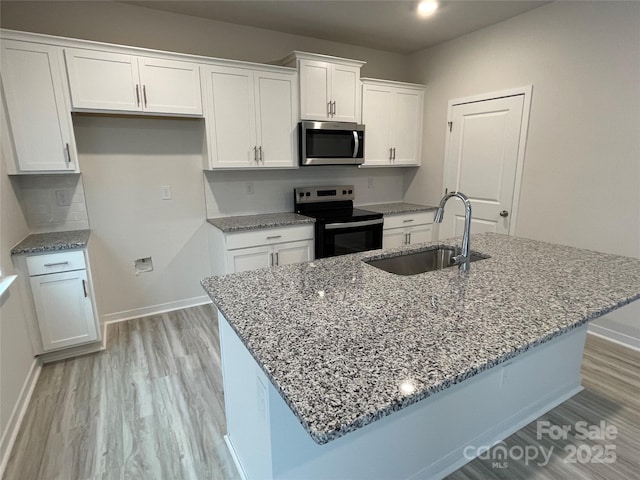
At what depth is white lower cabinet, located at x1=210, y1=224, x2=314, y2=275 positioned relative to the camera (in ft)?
9.75

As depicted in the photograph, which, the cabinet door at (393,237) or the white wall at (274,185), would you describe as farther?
the cabinet door at (393,237)

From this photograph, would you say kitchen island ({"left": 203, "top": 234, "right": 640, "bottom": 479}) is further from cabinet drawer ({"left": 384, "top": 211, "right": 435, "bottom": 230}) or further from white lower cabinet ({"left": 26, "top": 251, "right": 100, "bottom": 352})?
cabinet drawer ({"left": 384, "top": 211, "right": 435, "bottom": 230})

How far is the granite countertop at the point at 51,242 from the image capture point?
2.22 m

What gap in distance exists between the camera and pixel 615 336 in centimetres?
272

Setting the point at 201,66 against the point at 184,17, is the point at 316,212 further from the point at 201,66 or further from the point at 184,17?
the point at 184,17

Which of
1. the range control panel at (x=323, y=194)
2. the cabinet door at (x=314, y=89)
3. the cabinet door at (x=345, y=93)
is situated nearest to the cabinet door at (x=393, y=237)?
the range control panel at (x=323, y=194)

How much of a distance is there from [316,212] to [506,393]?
242 cm

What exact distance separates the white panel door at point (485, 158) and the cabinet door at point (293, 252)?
1.77 meters

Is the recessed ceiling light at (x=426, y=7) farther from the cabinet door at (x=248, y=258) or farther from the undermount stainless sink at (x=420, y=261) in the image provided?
the cabinet door at (x=248, y=258)

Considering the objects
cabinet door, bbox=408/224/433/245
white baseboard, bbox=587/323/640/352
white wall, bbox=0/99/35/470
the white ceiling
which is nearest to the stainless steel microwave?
the white ceiling

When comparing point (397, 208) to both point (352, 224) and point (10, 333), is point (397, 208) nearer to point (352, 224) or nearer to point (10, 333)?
point (352, 224)

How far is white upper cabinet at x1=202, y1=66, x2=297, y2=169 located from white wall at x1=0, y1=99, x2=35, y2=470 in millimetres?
1393

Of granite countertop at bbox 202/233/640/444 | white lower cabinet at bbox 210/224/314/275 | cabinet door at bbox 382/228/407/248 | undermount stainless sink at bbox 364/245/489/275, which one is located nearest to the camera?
granite countertop at bbox 202/233/640/444

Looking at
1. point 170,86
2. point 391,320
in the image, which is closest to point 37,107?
point 170,86
